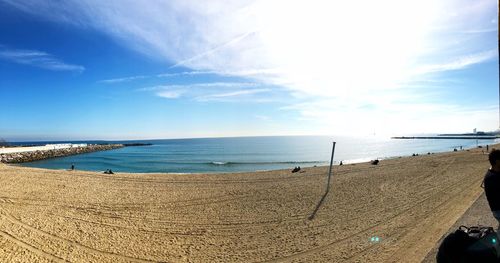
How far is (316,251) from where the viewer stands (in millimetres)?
7137

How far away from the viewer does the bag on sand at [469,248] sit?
3.50 m

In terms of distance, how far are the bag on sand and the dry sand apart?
2.38 metres

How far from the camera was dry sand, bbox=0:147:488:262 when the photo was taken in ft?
23.5

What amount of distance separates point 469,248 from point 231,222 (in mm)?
7310

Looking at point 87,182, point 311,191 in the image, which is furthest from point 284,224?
point 87,182

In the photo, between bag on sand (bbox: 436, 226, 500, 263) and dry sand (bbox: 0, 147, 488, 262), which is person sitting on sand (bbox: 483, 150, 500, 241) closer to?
bag on sand (bbox: 436, 226, 500, 263)

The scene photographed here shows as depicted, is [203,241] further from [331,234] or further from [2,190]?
[2,190]

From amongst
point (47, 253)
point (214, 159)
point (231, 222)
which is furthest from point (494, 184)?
point (214, 159)

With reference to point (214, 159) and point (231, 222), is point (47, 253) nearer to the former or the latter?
point (231, 222)

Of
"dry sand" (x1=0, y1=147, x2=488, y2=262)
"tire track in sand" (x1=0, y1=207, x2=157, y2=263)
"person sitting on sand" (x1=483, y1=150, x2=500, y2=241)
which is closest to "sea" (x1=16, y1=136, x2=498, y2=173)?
"dry sand" (x1=0, y1=147, x2=488, y2=262)

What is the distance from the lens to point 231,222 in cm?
1001

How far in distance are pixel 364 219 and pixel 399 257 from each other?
11.4 ft

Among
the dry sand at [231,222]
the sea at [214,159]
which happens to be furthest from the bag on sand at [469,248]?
the sea at [214,159]

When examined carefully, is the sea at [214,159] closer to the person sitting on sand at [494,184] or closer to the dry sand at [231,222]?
the dry sand at [231,222]
